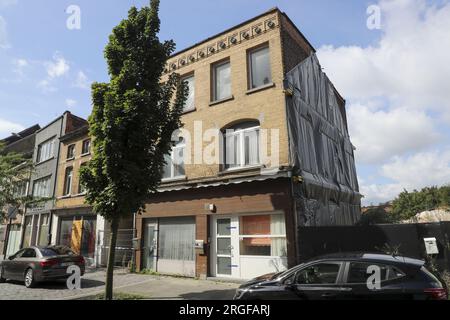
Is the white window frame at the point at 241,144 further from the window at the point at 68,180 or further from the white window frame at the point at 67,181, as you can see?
the window at the point at 68,180

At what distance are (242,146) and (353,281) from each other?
866cm

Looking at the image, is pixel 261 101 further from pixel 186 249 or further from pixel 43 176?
pixel 43 176

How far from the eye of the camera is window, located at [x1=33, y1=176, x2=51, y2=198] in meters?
26.1

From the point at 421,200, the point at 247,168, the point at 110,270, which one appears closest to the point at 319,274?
the point at 110,270

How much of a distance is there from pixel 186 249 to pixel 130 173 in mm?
6153

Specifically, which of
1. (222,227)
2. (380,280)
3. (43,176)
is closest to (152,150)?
(222,227)

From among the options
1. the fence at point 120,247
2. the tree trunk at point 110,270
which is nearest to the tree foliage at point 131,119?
the tree trunk at point 110,270

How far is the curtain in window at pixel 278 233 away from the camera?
1191 centimetres

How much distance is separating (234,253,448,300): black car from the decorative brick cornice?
966 centimetres

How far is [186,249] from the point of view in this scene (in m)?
14.5

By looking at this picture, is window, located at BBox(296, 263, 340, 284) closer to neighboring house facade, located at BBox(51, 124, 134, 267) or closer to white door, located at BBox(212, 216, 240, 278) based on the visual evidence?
white door, located at BBox(212, 216, 240, 278)

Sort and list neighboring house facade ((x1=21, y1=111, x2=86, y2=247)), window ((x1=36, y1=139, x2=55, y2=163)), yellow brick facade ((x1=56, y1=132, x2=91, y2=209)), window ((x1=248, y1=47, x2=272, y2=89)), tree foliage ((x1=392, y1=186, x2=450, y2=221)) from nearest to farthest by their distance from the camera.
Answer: window ((x1=248, y1=47, x2=272, y2=89)) → yellow brick facade ((x1=56, y1=132, x2=91, y2=209)) → neighboring house facade ((x1=21, y1=111, x2=86, y2=247)) → window ((x1=36, y1=139, x2=55, y2=163)) → tree foliage ((x1=392, y1=186, x2=450, y2=221))

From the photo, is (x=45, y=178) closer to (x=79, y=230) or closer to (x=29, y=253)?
(x=79, y=230)

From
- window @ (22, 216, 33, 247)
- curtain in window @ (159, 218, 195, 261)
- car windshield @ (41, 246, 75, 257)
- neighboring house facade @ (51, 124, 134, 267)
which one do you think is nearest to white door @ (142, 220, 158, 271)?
curtain in window @ (159, 218, 195, 261)
